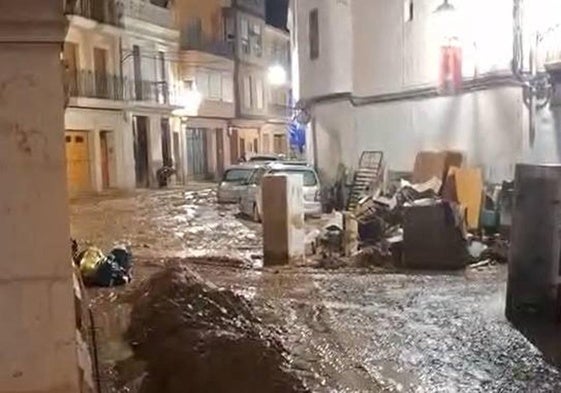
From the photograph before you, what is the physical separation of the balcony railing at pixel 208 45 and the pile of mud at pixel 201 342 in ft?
134

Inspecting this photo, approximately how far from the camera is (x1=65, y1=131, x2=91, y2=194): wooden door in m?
37.9

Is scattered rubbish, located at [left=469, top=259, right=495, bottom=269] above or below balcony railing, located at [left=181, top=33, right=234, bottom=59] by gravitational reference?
below

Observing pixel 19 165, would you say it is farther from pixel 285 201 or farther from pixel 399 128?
pixel 399 128

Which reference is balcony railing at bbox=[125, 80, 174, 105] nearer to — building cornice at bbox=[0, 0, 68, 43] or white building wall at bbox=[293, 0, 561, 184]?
white building wall at bbox=[293, 0, 561, 184]

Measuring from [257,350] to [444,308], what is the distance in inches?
137

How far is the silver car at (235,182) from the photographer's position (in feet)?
88.2

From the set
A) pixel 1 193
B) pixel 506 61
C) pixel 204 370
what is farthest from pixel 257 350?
pixel 506 61

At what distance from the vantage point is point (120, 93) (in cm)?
4159

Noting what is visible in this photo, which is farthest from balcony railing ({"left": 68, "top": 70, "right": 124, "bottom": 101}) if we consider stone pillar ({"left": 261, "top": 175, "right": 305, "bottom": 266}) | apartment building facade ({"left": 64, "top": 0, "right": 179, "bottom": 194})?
stone pillar ({"left": 261, "top": 175, "right": 305, "bottom": 266})

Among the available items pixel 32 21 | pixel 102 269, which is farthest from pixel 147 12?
pixel 32 21

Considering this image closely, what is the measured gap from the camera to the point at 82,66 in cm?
3909

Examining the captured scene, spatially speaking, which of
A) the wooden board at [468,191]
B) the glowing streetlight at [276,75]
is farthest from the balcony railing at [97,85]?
the wooden board at [468,191]

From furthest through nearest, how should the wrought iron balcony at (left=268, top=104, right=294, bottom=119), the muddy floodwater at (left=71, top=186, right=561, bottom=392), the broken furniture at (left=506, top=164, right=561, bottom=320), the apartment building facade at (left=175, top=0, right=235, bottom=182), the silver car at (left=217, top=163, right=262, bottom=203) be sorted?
the wrought iron balcony at (left=268, top=104, right=294, bottom=119), the apartment building facade at (left=175, top=0, right=235, bottom=182), the silver car at (left=217, top=163, right=262, bottom=203), the broken furniture at (left=506, top=164, right=561, bottom=320), the muddy floodwater at (left=71, top=186, right=561, bottom=392)

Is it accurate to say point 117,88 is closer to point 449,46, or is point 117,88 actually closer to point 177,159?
point 177,159
